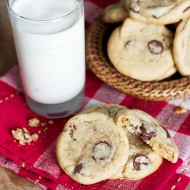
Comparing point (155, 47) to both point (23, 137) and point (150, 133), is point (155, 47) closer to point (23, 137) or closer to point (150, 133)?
point (150, 133)

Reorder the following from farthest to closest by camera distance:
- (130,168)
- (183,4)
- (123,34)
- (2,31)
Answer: (2,31), (123,34), (183,4), (130,168)

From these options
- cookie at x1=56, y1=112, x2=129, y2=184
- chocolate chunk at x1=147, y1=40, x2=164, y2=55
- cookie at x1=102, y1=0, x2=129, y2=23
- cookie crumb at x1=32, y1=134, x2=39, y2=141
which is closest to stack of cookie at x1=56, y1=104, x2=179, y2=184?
cookie at x1=56, y1=112, x2=129, y2=184

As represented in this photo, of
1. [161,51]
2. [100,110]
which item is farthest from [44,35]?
[161,51]

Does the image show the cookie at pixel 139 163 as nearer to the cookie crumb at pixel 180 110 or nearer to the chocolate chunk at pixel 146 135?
the chocolate chunk at pixel 146 135

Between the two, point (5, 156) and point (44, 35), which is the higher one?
point (44, 35)

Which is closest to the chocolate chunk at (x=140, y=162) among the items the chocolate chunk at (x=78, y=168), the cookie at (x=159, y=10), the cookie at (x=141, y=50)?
the chocolate chunk at (x=78, y=168)

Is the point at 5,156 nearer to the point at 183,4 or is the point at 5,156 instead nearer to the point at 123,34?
the point at 123,34

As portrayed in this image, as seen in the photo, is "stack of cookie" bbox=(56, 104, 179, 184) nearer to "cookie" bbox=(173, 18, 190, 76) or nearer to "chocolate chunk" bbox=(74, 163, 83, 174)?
"chocolate chunk" bbox=(74, 163, 83, 174)
